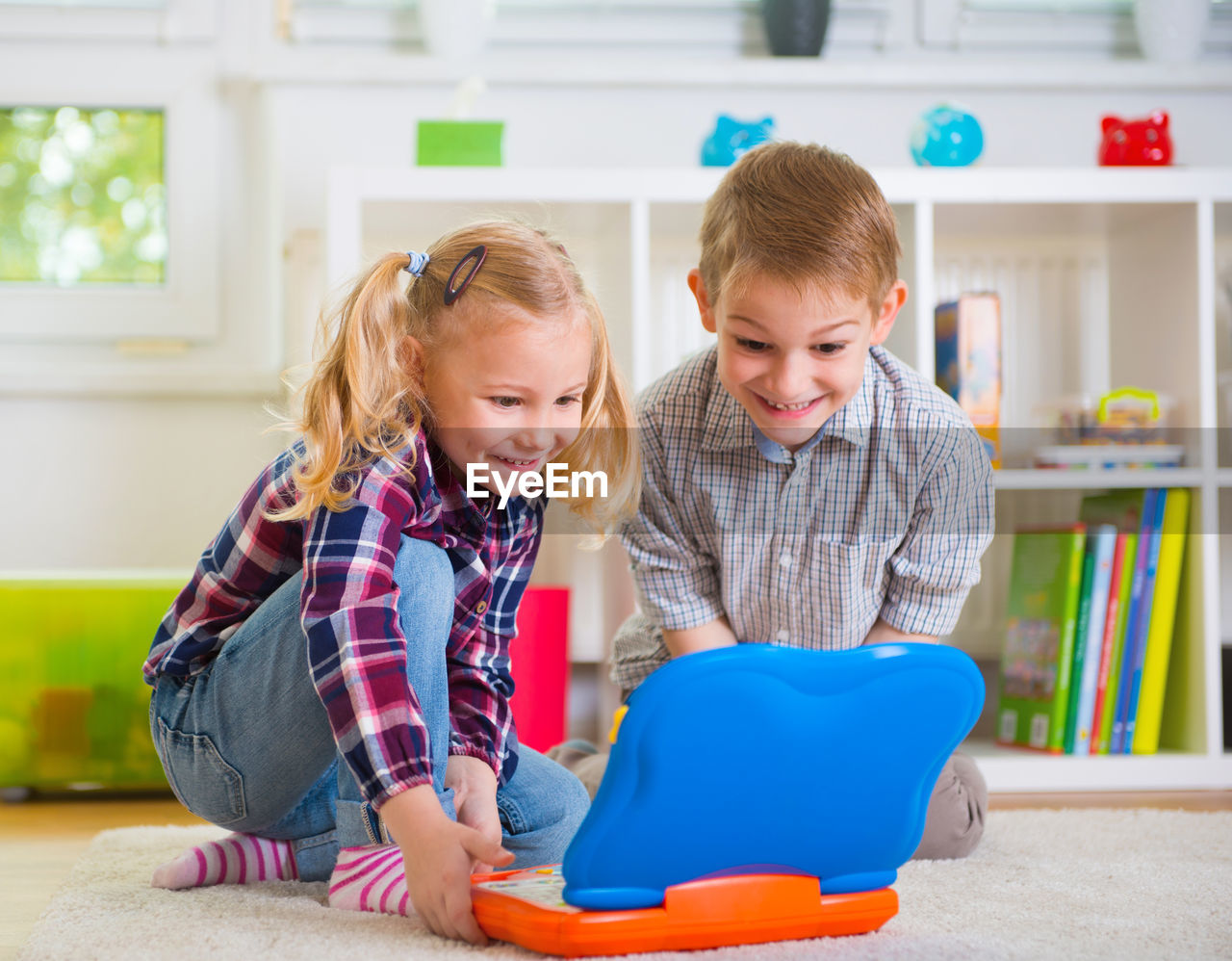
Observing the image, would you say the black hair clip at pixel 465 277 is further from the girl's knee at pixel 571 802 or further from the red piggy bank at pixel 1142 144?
the red piggy bank at pixel 1142 144

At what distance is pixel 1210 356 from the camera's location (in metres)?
1.39

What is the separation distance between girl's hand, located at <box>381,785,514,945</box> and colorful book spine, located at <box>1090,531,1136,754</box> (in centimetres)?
95

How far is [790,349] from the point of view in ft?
2.88

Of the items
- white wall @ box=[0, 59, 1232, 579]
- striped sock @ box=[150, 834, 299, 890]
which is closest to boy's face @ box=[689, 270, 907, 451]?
striped sock @ box=[150, 834, 299, 890]

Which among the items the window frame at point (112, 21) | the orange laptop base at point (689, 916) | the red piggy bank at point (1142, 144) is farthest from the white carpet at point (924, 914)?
the window frame at point (112, 21)

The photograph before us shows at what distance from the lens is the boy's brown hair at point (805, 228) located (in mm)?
881

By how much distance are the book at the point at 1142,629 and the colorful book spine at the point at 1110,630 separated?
0.02 m

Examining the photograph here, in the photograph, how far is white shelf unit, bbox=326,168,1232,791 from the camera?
53.5 inches

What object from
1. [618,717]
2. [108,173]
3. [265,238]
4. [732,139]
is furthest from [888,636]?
[108,173]

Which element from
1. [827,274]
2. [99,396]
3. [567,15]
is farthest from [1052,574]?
[99,396]

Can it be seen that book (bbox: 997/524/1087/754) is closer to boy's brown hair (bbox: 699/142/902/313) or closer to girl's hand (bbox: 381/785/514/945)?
boy's brown hair (bbox: 699/142/902/313)

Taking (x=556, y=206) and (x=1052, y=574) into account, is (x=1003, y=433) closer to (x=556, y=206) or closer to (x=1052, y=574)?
(x=1052, y=574)

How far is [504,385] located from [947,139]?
859mm

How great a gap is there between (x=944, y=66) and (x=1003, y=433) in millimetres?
547
